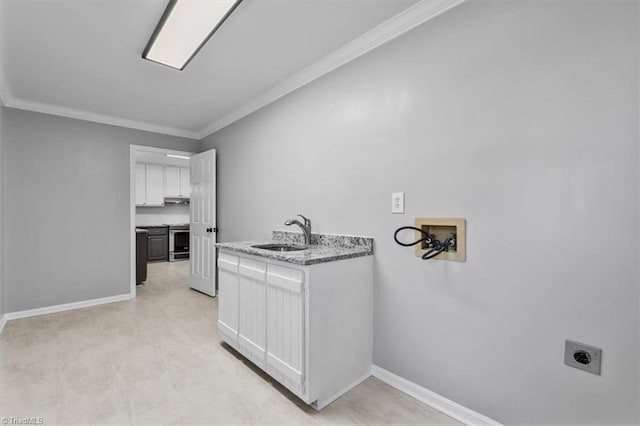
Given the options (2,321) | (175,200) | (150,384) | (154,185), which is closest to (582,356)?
(150,384)

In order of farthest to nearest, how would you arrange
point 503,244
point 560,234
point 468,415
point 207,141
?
point 207,141 < point 468,415 < point 503,244 < point 560,234

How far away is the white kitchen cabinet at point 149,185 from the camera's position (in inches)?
267

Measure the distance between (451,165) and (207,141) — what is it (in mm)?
3733

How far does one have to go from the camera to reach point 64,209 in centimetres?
362

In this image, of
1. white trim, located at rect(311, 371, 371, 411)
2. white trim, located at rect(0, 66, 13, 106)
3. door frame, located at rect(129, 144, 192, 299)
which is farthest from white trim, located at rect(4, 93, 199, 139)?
white trim, located at rect(311, 371, 371, 411)

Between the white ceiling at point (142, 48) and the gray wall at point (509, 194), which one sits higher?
the white ceiling at point (142, 48)

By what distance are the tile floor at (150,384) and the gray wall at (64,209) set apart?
57 cm

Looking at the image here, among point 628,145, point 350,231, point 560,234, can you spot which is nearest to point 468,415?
point 560,234

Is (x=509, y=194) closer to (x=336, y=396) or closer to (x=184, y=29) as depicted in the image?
(x=336, y=396)

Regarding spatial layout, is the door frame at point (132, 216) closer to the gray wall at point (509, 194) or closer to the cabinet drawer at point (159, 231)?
the cabinet drawer at point (159, 231)

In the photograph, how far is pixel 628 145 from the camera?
47.1 inches

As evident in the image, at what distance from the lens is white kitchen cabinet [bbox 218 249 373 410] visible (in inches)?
69.8

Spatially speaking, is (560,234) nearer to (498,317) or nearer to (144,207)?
(498,317)

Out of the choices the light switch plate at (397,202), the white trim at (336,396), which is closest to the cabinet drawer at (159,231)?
the white trim at (336,396)
